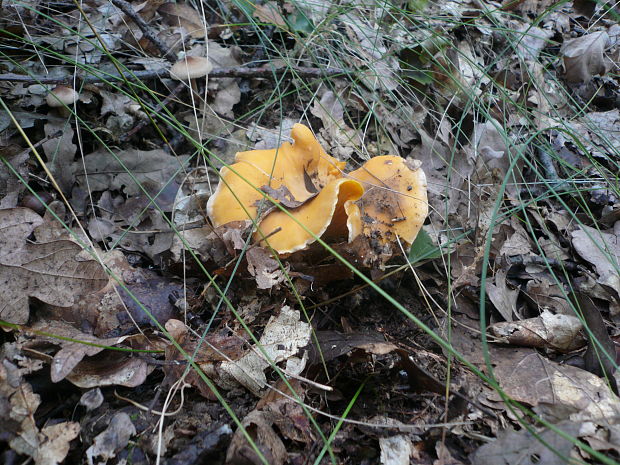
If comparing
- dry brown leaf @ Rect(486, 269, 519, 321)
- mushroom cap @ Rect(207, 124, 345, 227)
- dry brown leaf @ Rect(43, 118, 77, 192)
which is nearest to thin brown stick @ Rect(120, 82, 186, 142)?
dry brown leaf @ Rect(43, 118, 77, 192)

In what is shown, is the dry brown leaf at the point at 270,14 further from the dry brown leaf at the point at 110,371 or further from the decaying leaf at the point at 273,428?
the decaying leaf at the point at 273,428

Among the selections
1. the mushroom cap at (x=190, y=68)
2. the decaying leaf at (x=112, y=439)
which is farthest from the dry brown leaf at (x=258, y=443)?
the mushroom cap at (x=190, y=68)

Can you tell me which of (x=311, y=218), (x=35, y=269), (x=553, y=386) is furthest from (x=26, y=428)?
(x=553, y=386)

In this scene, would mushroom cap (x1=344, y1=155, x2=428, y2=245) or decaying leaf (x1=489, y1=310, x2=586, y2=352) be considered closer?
decaying leaf (x1=489, y1=310, x2=586, y2=352)

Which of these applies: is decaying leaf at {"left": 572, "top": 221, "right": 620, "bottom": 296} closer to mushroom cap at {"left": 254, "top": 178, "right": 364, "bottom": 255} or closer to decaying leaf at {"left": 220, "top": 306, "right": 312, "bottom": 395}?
mushroom cap at {"left": 254, "top": 178, "right": 364, "bottom": 255}

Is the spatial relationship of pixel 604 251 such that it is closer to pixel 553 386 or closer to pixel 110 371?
pixel 553 386

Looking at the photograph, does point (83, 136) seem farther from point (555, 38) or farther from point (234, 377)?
point (555, 38)
